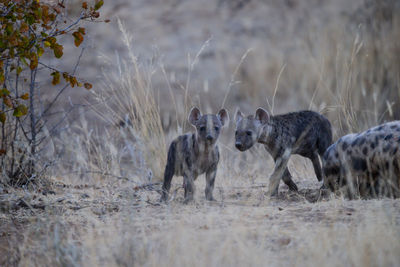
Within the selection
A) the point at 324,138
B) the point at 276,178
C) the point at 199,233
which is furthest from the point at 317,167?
the point at 199,233

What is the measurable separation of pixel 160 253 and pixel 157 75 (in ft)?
33.8

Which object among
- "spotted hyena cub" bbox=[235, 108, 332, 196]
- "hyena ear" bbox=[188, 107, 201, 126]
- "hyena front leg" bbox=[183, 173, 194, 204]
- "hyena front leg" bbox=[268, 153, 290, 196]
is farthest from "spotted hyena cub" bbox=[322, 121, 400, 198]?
"hyena ear" bbox=[188, 107, 201, 126]

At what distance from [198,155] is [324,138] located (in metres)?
1.59

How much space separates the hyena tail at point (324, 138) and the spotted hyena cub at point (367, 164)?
1.00m

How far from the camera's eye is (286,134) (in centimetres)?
645

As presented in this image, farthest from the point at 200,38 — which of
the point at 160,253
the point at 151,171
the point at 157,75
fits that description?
the point at 160,253

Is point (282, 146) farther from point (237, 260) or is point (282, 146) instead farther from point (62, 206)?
point (237, 260)

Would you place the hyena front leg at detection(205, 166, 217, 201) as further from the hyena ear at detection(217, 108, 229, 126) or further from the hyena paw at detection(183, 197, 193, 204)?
the hyena ear at detection(217, 108, 229, 126)

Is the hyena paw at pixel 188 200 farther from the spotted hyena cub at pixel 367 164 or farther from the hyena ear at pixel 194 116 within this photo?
the spotted hyena cub at pixel 367 164

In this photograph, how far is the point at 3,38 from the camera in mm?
3854

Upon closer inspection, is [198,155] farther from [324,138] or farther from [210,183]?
[324,138]

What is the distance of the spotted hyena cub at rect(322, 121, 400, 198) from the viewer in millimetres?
5023

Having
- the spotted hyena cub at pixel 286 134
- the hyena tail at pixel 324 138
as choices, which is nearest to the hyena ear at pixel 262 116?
the spotted hyena cub at pixel 286 134

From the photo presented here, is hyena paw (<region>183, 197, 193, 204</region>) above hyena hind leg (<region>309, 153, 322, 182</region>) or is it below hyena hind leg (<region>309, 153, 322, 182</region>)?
below
